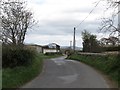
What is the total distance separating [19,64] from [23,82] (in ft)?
23.8

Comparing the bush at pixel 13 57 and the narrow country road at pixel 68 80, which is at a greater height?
the bush at pixel 13 57

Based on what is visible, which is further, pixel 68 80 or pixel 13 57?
pixel 13 57

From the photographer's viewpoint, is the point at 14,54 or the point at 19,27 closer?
the point at 14,54

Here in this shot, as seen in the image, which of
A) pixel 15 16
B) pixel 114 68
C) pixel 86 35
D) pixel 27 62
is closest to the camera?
pixel 114 68

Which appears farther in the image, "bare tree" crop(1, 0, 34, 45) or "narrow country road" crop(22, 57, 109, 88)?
"bare tree" crop(1, 0, 34, 45)

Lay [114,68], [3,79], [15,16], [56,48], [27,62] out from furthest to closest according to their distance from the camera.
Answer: [56,48]
[15,16]
[27,62]
[114,68]
[3,79]

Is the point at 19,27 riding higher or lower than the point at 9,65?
higher

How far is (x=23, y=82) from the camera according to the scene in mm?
19016

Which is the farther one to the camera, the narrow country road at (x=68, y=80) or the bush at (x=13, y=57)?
the bush at (x=13, y=57)

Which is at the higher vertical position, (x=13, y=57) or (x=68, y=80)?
(x=13, y=57)

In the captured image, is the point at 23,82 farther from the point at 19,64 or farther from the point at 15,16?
the point at 15,16

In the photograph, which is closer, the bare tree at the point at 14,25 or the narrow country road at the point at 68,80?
the narrow country road at the point at 68,80

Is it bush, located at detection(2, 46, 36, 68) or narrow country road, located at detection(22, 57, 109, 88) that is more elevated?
bush, located at detection(2, 46, 36, 68)

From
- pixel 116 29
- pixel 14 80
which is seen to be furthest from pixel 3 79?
pixel 116 29
